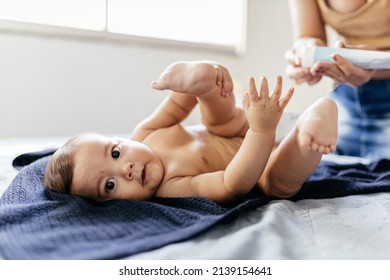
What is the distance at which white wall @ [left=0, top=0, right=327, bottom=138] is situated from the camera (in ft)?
5.39

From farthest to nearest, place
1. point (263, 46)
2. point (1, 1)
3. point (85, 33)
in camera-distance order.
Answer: point (263, 46) < point (85, 33) < point (1, 1)

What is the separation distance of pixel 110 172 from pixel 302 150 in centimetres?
34

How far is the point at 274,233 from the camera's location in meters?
0.53

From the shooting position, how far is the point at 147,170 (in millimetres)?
757

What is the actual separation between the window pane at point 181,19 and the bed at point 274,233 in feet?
4.67

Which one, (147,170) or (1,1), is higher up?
(1,1)

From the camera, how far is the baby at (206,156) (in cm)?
65

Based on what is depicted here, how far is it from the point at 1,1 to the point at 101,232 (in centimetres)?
143

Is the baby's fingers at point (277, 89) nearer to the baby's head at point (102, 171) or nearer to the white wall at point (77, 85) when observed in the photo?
the baby's head at point (102, 171)

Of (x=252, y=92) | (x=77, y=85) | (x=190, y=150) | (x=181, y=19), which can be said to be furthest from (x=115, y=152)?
(x=181, y=19)

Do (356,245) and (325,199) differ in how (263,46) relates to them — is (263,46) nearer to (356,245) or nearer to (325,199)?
(325,199)

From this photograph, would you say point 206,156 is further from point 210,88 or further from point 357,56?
point 357,56

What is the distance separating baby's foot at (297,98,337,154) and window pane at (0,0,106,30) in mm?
1383
